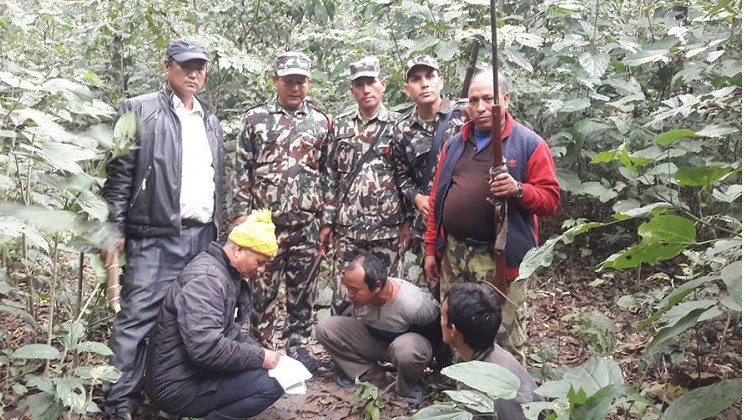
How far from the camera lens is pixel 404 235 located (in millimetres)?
4250

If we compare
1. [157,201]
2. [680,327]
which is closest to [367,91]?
[157,201]

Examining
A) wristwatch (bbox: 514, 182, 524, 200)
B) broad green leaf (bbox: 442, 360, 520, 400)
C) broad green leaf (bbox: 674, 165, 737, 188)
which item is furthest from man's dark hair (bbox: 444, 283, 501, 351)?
broad green leaf (bbox: 674, 165, 737, 188)

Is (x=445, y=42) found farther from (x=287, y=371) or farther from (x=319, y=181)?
(x=287, y=371)

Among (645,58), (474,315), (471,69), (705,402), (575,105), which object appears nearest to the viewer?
(705,402)

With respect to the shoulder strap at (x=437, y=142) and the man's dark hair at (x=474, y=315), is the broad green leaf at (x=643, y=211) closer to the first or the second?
the man's dark hair at (x=474, y=315)

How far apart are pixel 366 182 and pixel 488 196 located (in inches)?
43.1

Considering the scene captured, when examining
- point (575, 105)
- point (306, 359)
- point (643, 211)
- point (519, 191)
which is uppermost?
point (643, 211)

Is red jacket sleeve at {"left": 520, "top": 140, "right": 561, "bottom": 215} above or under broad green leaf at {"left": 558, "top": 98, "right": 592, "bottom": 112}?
under

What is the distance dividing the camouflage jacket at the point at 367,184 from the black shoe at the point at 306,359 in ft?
2.61

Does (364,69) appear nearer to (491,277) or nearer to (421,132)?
(421,132)

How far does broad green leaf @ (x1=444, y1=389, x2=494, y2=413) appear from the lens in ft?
5.83

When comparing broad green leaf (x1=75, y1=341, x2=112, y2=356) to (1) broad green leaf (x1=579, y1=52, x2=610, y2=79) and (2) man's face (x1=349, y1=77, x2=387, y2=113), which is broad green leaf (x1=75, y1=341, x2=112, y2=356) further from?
(1) broad green leaf (x1=579, y1=52, x2=610, y2=79)

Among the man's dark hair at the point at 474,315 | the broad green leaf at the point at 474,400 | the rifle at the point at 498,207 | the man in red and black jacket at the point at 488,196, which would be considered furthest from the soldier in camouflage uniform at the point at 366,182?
the broad green leaf at the point at 474,400

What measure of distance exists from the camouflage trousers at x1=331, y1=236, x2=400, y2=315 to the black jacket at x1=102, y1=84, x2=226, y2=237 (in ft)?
3.60
